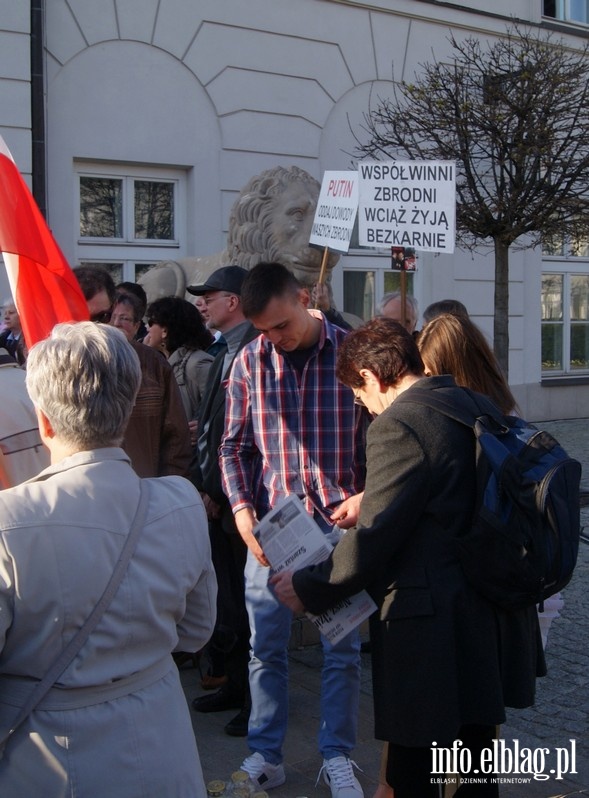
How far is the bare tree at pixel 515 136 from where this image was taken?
9.98m

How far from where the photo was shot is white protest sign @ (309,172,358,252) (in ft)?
18.0

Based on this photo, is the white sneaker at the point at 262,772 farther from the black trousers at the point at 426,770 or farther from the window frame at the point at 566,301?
the window frame at the point at 566,301

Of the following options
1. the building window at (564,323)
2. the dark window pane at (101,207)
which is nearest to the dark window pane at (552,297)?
the building window at (564,323)

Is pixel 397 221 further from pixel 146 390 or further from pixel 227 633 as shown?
pixel 227 633

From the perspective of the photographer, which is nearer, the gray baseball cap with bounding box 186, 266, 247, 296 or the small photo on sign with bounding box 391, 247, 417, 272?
the gray baseball cap with bounding box 186, 266, 247, 296

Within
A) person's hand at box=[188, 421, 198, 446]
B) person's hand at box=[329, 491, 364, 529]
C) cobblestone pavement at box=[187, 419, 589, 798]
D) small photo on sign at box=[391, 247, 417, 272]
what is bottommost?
cobblestone pavement at box=[187, 419, 589, 798]

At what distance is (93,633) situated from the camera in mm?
1844

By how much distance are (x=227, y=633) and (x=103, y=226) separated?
7.45 metres

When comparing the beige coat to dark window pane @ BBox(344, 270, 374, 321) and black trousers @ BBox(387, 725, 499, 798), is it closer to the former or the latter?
black trousers @ BBox(387, 725, 499, 798)

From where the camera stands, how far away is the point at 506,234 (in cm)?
1063

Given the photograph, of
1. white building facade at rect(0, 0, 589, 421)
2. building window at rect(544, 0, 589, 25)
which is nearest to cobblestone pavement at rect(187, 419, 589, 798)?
white building facade at rect(0, 0, 589, 421)

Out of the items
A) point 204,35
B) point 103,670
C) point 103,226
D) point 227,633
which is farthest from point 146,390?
point 204,35

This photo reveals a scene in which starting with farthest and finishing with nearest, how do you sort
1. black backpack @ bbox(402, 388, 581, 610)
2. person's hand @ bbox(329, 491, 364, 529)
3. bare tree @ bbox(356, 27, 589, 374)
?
bare tree @ bbox(356, 27, 589, 374) < person's hand @ bbox(329, 491, 364, 529) < black backpack @ bbox(402, 388, 581, 610)

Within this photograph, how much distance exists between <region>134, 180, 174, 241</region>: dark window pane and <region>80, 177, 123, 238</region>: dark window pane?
0.77 ft
